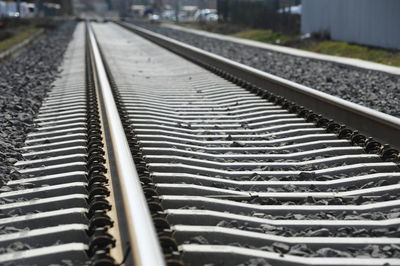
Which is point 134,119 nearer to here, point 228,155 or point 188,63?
point 228,155

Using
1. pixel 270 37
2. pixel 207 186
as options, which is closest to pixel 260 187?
pixel 207 186

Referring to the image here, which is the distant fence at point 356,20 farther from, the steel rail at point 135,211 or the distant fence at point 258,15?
the steel rail at point 135,211

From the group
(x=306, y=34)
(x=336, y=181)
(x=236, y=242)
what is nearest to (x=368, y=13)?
(x=306, y=34)

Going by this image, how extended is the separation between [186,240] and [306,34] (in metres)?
26.5

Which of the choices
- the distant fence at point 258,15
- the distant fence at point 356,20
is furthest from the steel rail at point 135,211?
the distant fence at point 258,15

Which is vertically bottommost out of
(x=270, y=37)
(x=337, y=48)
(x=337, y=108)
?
(x=270, y=37)

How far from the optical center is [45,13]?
11081 centimetres

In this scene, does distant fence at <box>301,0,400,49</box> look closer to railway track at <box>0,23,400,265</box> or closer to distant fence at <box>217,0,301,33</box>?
distant fence at <box>217,0,301,33</box>

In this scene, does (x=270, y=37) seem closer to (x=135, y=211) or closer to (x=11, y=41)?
(x=11, y=41)

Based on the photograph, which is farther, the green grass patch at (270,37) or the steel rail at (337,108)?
the green grass patch at (270,37)

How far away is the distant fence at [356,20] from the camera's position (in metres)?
21.1

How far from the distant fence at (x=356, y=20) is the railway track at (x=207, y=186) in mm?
13361

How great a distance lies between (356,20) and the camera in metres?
24.1

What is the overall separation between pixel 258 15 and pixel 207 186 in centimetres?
3778
